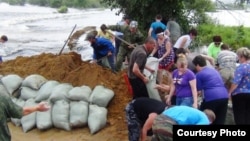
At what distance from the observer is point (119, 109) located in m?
7.57

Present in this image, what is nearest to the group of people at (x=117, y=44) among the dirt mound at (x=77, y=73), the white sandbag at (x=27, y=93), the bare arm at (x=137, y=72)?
the dirt mound at (x=77, y=73)

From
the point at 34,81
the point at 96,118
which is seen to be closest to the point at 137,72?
the point at 96,118

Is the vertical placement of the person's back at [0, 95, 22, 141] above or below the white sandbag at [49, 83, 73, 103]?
above

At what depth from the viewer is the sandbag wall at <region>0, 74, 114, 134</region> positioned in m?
7.27

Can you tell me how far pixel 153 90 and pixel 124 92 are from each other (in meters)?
1.04

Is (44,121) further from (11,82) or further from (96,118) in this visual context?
(11,82)

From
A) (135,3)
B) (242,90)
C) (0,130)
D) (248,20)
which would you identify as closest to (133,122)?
(242,90)

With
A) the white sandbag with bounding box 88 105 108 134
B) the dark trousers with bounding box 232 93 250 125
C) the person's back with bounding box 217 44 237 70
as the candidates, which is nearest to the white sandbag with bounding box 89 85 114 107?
the white sandbag with bounding box 88 105 108 134

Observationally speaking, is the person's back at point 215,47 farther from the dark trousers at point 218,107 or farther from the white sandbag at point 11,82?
the white sandbag at point 11,82

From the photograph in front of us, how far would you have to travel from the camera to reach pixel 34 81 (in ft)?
26.8

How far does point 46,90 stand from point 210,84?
3.17 m

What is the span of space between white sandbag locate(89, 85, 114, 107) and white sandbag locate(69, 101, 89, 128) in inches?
6.3

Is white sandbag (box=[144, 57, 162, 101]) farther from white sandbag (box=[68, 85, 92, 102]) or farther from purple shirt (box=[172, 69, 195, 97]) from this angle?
white sandbag (box=[68, 85, 92, 102])

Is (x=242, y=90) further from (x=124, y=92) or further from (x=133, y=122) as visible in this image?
(x=124, y=92)
